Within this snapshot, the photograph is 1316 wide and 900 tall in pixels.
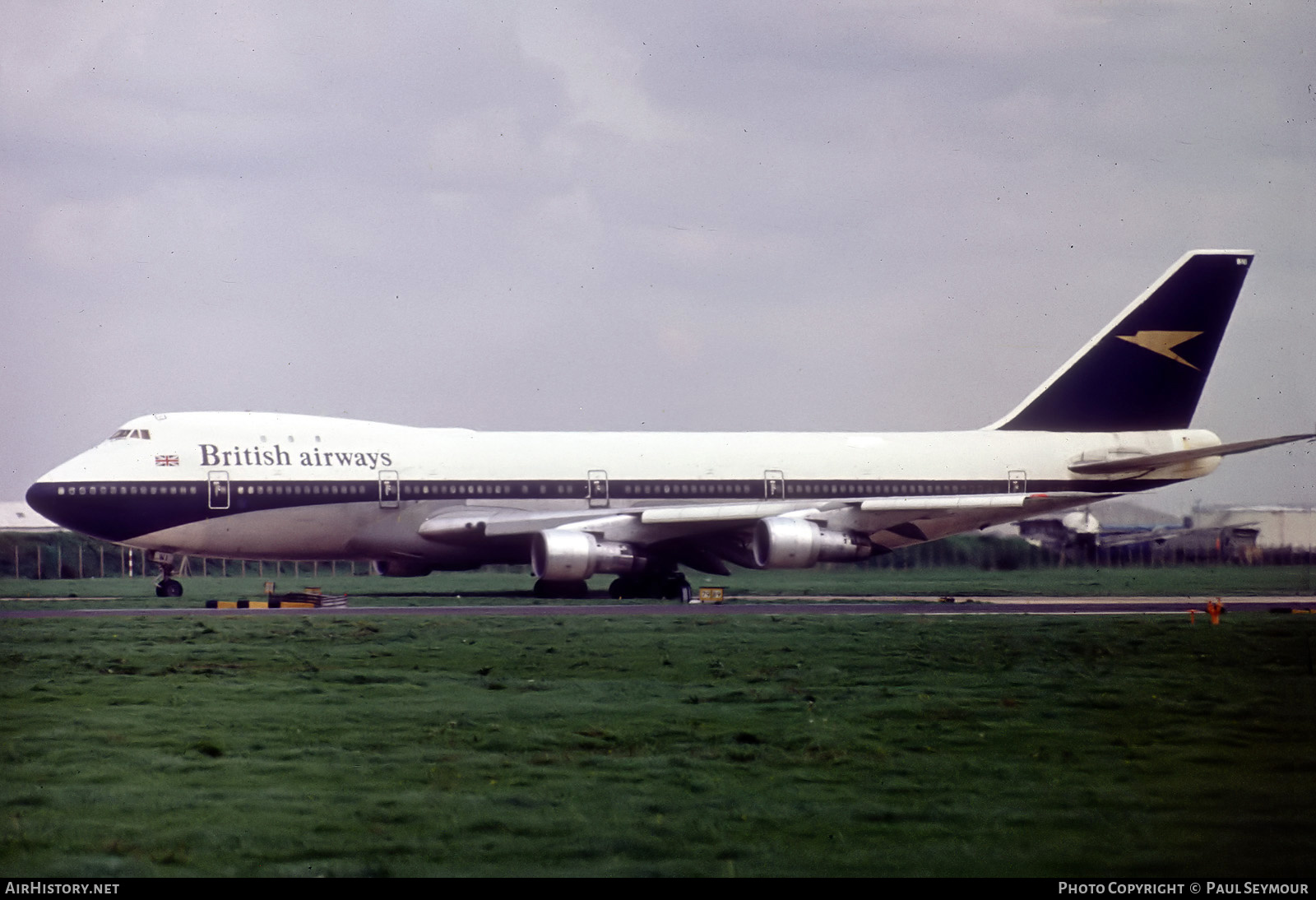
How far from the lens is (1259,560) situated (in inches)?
1634

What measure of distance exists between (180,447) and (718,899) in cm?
2832

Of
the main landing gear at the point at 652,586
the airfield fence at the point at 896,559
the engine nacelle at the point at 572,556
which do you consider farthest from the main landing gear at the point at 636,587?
the airfield fence at the point at 896,559

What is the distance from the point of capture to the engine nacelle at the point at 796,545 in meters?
32.5

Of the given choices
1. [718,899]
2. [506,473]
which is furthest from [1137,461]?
[718,899]

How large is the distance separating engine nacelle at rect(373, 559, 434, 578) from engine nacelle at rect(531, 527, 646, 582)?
4117 mm

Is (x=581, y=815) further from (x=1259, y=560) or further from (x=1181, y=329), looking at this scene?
(x=1259, y=560)

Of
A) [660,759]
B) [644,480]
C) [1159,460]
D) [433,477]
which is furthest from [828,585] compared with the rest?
[660,759]

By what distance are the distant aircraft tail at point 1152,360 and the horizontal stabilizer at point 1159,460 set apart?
1.29m

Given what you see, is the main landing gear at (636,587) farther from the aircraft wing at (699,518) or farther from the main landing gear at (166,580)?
the main landing gear at (166,580)

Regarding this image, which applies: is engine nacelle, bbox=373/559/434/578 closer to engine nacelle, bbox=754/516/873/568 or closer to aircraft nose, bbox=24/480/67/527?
aircraft nose, bbox=24/480/67/527

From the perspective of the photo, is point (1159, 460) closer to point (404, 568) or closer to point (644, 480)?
point (644, 480)

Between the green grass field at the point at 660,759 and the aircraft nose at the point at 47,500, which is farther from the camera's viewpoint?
the aircraft nose at the point at 47,500

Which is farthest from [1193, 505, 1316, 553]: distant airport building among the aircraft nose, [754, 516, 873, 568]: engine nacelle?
the aircraft nose

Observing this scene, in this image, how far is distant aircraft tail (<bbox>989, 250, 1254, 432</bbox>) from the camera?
39.3 m
